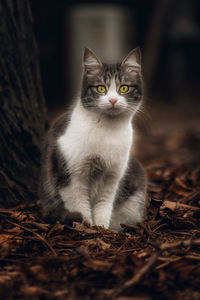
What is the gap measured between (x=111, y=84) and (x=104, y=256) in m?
1.40

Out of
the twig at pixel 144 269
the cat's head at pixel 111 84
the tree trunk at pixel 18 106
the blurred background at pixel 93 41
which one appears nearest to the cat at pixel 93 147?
the cat's head at pixel 111 84

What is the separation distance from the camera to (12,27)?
10.5 ft

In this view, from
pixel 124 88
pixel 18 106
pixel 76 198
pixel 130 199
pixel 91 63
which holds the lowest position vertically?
pixel 130 199

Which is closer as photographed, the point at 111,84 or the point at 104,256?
the point at 104,256

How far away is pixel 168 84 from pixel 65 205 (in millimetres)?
8043

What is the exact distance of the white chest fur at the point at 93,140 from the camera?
9.43 ft

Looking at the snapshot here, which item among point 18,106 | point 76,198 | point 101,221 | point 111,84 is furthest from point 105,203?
point 18,106

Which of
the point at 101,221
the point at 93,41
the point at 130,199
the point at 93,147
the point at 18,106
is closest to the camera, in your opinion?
the point at 93,147

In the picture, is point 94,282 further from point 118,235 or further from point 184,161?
point 184,161

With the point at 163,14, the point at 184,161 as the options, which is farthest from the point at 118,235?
the point at 163,14

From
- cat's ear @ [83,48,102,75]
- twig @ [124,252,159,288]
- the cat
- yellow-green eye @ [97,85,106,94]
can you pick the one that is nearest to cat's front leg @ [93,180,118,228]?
the cat

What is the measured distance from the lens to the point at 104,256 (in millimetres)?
2256

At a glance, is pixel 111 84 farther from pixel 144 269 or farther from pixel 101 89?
pixel 144 269

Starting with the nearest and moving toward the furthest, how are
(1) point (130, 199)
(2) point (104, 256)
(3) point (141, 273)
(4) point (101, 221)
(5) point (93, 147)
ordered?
(3) point (141, 273) → (2) point (104, 256) → (5) point (93, 147) → (4) point (101, 221) → (1) point (130, 199)
